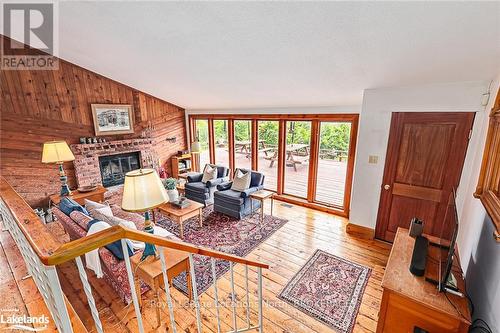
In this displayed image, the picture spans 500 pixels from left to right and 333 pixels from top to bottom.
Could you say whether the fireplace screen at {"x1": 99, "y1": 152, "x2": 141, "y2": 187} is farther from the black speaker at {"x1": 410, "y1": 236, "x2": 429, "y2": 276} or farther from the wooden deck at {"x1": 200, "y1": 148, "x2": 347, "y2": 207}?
the black speaker at {"x1": 410, "y1": 236, "x2": 429, "y2": 276}

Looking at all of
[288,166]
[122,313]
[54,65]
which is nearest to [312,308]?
[122,313]

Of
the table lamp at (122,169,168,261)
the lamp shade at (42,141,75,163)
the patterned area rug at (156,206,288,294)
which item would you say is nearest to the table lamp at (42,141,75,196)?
the lamp shade at (42,141,75,163)

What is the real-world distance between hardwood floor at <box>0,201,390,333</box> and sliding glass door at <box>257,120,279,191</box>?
2.35 m

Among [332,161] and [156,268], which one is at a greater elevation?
[332,161]

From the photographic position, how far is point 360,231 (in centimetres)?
389

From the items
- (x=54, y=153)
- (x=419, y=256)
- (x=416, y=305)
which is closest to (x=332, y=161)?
(x=419, y=256)

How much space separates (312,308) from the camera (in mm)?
2488

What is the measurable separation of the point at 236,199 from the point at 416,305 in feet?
10.4

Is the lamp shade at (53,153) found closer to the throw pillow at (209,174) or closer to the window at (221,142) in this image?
the throw pillow at (209,174)

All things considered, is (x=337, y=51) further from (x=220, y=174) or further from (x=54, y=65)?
(x=54, y=65)

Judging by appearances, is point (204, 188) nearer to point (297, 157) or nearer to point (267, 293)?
point (297, 157)

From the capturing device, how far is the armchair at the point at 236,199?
14.6 feet

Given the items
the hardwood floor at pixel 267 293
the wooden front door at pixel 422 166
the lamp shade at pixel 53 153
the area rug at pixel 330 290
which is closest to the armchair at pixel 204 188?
the hardwood floor at pixel 267 293

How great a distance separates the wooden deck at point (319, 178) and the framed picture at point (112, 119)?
2.70 metres
